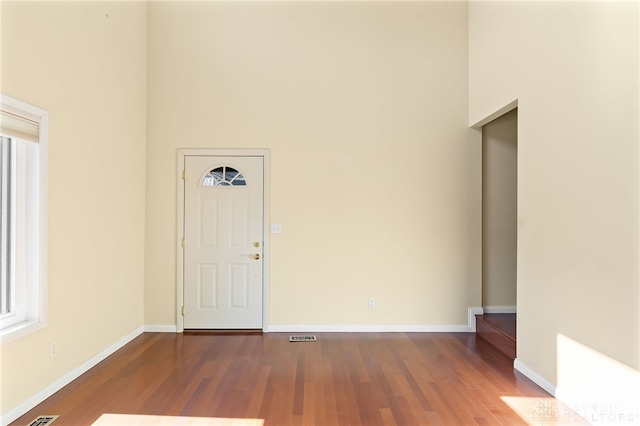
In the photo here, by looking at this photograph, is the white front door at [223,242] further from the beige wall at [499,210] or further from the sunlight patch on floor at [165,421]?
the beige wall at [499,210]

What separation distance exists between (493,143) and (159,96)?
13.5 feet

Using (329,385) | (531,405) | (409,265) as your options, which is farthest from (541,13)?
(329,385)

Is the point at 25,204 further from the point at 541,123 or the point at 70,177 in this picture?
the point at 541,123

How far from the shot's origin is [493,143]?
473 cm

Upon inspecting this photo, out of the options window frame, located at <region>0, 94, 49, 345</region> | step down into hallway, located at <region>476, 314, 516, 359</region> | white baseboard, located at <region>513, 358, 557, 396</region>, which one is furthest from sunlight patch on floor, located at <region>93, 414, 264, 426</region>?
step down into hallway, located at <region>476, 314, 516, 359</region>

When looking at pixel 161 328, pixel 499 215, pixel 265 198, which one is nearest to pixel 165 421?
pixel 161 328

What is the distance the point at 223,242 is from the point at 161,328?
1.26m

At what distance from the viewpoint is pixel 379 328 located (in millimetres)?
4562

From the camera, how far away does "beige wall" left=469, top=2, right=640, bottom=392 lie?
234 centimetres

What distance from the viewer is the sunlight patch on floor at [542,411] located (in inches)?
101

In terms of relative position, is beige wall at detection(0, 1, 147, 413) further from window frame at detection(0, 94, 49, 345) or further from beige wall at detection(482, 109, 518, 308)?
beige wall at detection(482, 109, 518, 308)

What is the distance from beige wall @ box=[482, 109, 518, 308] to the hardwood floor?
0.87m

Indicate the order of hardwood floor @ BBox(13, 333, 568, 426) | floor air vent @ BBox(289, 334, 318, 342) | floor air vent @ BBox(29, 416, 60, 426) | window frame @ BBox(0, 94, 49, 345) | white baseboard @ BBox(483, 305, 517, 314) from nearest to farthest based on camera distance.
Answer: floor air vent @ BBox(29, 416, 60, 426) → hardwood floor @ BBox(13, 333, 568, 426) → window frame @ BBox(0, 94, 49, 345) → floor air vent @ BBox(289, 334, 318, 342) → white baseboard @ BBox(483, 305, 517, 314)

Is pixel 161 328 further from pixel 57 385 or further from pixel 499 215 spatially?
pixel 499 215
